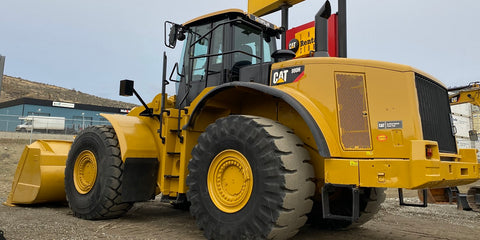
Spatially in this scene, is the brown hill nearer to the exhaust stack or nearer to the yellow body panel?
the exhaust stack

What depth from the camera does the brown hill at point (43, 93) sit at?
52.8m

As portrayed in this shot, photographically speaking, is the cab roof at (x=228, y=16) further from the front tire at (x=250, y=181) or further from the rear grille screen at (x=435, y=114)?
the rear grille screen at (x=435, y=114)

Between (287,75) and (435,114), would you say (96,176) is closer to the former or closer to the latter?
(287,75)

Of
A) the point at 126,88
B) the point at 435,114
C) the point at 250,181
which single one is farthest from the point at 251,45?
the point at 435,114

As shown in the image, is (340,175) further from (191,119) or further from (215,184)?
(191,119)

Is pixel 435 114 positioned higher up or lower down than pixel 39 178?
higher up

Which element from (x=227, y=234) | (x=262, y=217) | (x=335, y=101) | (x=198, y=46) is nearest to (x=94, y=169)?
(x=198, y=46)

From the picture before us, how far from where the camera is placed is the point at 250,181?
393 centimetres

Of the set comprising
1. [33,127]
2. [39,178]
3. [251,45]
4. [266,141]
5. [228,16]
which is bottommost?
[39,178]

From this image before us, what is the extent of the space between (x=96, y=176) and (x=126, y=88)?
56.3 inches

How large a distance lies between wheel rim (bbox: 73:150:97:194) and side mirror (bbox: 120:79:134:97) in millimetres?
1158

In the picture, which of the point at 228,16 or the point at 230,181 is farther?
the point at 228,16

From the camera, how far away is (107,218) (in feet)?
18.3

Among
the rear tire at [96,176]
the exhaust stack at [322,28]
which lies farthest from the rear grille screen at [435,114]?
the rear tire at [96,176]
